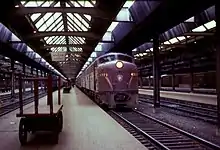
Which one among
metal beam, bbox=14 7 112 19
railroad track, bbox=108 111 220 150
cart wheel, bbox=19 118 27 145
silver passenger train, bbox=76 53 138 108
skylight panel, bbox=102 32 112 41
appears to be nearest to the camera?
cart wheel, bbox=19 118 27 145

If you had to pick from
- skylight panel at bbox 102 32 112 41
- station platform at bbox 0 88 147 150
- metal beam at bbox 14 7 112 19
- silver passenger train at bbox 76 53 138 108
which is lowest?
station platform at bbox 0 88 147 150

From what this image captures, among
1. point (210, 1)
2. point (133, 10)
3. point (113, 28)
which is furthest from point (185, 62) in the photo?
point (210, 1)

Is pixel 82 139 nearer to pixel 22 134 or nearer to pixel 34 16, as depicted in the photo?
pixel 22 134

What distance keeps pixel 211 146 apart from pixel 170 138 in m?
1.75

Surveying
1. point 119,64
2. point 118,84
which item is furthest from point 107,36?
point 118,84

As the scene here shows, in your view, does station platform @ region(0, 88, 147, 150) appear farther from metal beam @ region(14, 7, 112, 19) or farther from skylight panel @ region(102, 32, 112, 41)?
skylight panel @ region(102, 32, 112, 41)

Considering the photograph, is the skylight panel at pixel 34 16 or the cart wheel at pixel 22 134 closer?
the cart wheel at pixel 22 134

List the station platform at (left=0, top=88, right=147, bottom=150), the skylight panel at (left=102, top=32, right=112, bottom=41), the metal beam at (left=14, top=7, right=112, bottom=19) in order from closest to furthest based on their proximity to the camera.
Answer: the station platform at (left=0, top=88, right=147, bottom=150), the metal beam at (left=14, top=7, right=112, bottom=19), the skylight panel at (left=102, top=32, right=112, bottom=41)

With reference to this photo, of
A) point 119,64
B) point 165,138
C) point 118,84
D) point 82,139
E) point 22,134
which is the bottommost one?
point 165,138

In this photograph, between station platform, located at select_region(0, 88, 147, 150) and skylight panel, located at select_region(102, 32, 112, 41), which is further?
skylight panel, located at select_region(102, 32, 112, 41)

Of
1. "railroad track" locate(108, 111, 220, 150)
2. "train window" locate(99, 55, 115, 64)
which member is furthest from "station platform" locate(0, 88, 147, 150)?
"train window" locate(99, 55, 115, 64)

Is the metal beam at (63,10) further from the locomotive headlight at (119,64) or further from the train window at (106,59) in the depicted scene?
the train window at (106,59)

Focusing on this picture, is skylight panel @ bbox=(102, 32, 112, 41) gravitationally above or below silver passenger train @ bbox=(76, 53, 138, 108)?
above

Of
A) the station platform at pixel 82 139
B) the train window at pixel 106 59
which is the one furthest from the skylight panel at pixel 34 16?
the station platform at pixel 82 139
